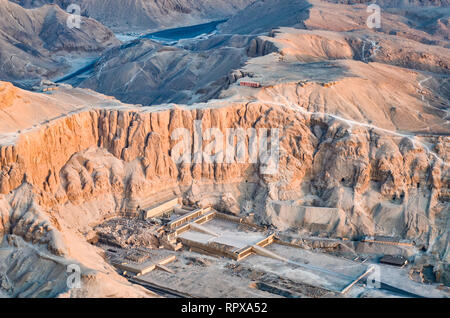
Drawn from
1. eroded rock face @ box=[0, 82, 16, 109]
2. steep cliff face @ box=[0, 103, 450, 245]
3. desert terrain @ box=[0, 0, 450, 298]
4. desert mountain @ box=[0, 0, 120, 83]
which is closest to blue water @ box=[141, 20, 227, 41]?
desert mountain @ box=[0, 0, 120, 83]

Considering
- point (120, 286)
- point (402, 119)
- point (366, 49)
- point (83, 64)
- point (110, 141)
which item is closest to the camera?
point (120, 286)

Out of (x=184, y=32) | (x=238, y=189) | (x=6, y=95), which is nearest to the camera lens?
(x=6, y=95)

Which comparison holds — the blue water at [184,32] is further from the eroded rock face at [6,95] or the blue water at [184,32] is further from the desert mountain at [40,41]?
the eroded rock face at [6,95]

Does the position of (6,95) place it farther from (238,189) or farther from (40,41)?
(40,41)

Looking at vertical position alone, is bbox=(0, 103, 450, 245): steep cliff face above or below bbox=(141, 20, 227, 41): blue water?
below

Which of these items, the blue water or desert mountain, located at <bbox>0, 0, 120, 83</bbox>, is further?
the blue water

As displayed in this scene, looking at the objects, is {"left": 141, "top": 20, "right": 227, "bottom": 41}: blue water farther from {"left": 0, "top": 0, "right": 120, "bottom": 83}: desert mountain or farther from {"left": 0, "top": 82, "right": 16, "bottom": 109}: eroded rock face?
{"left": 0, "top": 82, "right": 16, "bottom": 109}: eroded rock face

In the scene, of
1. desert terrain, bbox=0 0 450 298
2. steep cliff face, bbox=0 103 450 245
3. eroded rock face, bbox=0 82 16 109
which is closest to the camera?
desert terrain, bbox=0 0 450 298

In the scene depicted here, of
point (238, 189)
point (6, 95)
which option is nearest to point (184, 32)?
point (238, 189)

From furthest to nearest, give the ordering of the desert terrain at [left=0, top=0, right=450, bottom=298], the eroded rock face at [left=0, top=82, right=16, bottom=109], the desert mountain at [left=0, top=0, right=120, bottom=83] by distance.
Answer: the desert mountain at [left=0, top=0, right=120, bottom=83], the eroded rock face at [left=0, top=82, right=16, bottom=109], the desert terrain at [left=0, top=0, right=450, bottom=298]
